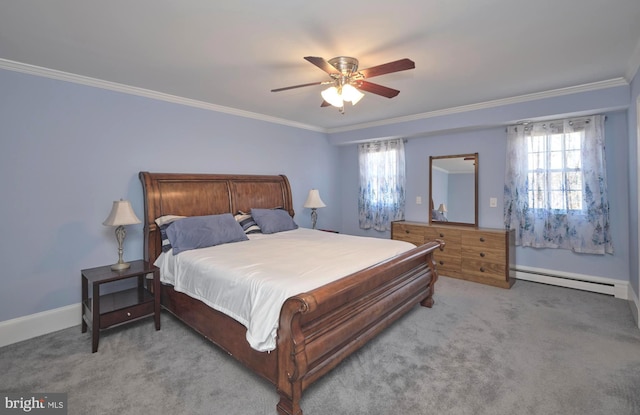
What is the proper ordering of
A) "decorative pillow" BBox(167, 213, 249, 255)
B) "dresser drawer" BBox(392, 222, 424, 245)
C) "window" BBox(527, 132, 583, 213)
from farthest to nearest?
"dresser drawer" BBox(392, 222, 424, 245) < "window" BBox(527, 132, 583, 213) < "decorative pillow" BBox(167, 213, 249, 255)

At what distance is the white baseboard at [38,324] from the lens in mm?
2651

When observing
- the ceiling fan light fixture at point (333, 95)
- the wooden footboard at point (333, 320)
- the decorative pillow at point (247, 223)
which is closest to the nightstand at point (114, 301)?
the decorative pillow at point (247, 223)

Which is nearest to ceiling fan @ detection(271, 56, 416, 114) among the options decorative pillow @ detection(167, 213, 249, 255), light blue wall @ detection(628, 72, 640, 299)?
decorative pillow @ detection(167, 213, 249, 255)

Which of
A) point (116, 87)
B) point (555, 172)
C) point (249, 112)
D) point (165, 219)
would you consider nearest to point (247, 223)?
point (165, 219)

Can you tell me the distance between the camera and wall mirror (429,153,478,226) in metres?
4.58

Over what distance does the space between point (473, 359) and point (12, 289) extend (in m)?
3.95

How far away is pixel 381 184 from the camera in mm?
5496

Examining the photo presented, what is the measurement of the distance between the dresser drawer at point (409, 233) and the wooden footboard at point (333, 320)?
74.4 inches

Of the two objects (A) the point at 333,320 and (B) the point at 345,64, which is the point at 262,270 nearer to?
(A) the point at 333,320

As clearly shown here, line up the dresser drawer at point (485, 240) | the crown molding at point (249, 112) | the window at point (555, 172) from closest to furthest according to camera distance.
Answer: the crown molding at point (249, 112), the window at point (555, 172), the dresser drawer at point (485, 240)

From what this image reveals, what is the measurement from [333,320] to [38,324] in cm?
279

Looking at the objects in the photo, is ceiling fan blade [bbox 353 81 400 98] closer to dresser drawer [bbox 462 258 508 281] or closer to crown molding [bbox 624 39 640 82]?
crown molding [bbox 624 39 640 82]

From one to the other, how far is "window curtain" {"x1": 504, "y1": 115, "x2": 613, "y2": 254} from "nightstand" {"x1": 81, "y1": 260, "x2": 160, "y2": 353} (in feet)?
14.6

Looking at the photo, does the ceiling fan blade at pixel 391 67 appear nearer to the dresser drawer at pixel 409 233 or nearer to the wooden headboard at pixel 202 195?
the wooden headboard at pixel 202 195
